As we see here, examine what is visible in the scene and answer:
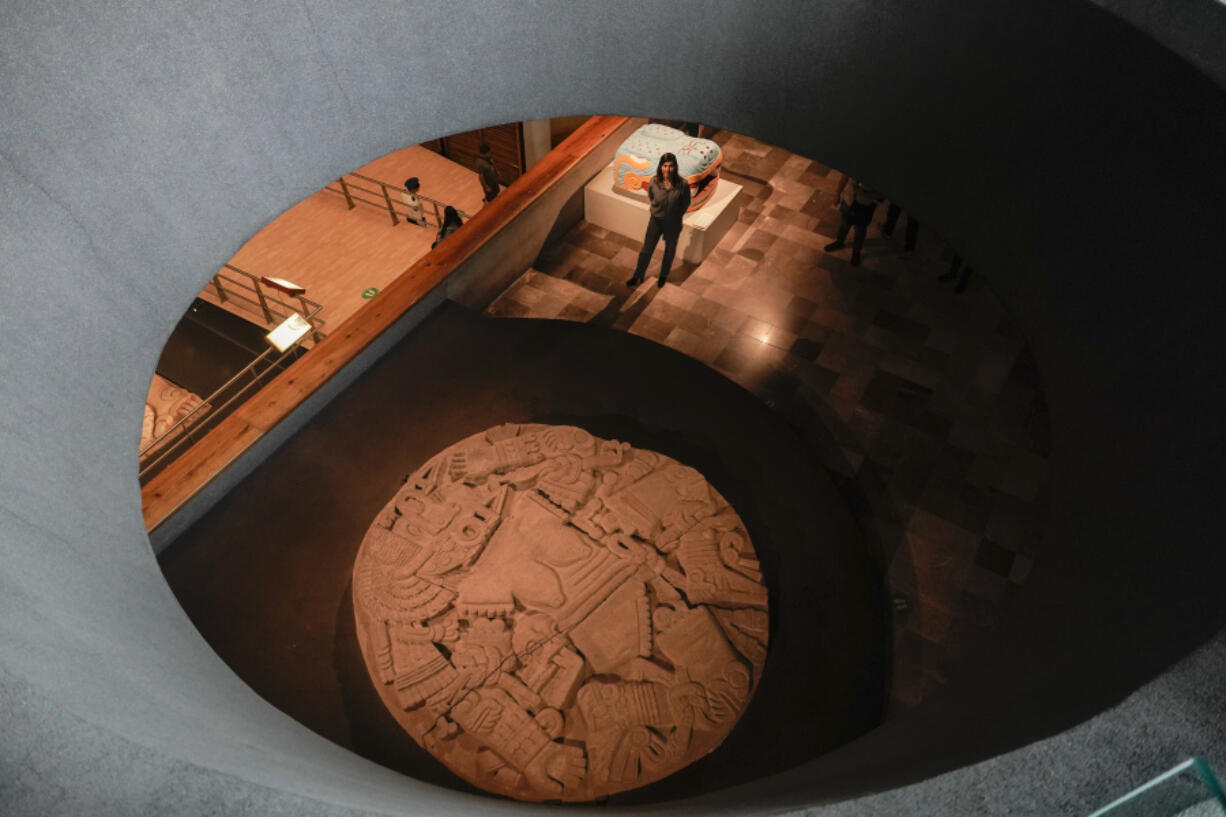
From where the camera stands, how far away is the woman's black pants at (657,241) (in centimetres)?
855

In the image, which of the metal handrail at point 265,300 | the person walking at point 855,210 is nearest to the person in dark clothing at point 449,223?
the metal handrail at point 265,300

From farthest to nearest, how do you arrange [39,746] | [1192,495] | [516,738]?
[516,738] → [1192,495] → [39,746]

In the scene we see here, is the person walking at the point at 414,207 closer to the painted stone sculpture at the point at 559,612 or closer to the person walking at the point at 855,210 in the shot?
the painted stone sculpture at the point at 559,612

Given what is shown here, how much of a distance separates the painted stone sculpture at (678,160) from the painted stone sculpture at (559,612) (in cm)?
378

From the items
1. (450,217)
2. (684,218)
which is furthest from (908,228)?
(450,217)

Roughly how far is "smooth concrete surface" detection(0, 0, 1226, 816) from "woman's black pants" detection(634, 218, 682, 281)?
3.79 metres

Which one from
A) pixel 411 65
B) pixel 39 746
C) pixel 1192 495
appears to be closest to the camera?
pixel 39 746

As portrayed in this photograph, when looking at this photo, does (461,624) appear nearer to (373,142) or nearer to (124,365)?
(124,365)

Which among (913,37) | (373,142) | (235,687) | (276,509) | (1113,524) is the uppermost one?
(913,37)

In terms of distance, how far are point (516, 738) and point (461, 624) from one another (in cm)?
97

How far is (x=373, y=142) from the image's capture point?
14.9 feet

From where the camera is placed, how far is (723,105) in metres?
4.79

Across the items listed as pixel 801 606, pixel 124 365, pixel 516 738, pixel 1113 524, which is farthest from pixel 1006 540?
pixel 124 365

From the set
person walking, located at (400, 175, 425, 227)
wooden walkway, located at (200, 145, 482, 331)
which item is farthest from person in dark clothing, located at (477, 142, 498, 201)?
wooden walkway, located at (200, 145, 482, 331)
